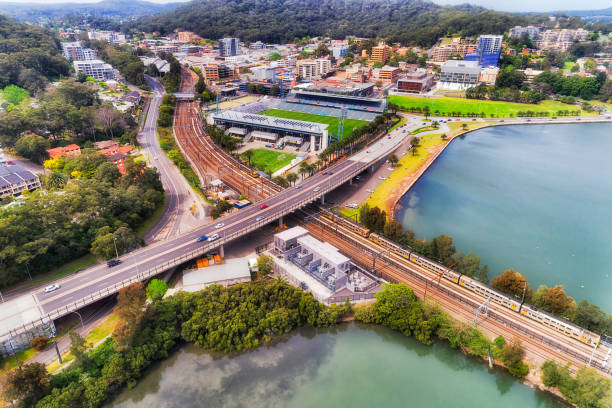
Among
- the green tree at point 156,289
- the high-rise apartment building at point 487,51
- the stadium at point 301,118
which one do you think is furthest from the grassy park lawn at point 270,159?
the high-rise apartment building at point 487,51

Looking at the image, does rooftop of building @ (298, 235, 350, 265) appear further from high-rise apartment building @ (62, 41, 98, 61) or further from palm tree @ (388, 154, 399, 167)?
high-rise apartment building @ (62, 41, 98, 61)

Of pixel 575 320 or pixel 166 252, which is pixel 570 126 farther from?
pixel 166 252

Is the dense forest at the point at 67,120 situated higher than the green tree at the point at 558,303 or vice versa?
the dense forest at the point at 67,120

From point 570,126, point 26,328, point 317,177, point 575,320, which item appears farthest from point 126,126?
point 570,126

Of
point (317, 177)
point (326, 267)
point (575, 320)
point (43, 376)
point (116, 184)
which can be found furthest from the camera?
point (317, 177)

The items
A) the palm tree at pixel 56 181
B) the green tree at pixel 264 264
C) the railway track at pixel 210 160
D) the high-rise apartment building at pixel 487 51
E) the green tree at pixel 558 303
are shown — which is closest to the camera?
the green tree at pixel 558 303

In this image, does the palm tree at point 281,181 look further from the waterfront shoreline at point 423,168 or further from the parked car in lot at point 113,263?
the parked car in lot at point 113,263

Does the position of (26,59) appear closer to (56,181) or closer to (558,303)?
(56,181)
